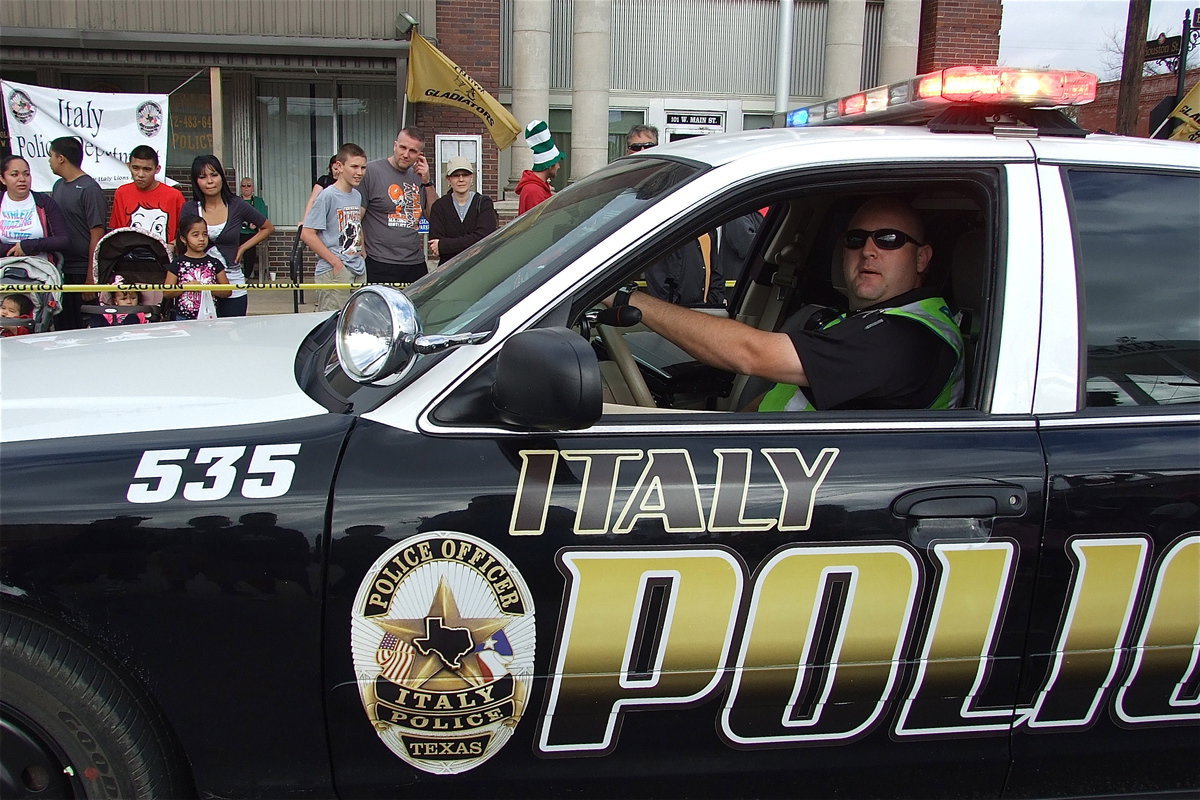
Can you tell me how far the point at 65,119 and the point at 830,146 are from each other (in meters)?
10.4

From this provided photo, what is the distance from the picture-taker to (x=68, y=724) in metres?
1.85

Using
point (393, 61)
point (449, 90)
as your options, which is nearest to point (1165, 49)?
point (449, 90)

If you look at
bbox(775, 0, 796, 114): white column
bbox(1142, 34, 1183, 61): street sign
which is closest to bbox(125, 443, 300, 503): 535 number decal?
bbox(775, 0, 796, 114): white column

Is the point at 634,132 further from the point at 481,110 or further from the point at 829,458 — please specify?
the point at 829,458

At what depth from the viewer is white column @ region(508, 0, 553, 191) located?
13281 millimetres

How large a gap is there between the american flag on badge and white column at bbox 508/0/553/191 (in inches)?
473

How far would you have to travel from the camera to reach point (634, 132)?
7699 millimetres

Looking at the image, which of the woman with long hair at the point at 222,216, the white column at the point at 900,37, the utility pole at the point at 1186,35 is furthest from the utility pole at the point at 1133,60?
the woman with long hair at the point at 222,216

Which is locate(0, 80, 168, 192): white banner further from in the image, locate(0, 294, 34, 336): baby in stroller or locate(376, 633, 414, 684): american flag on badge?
locate(376, 633, 414, 684): american flag on badge

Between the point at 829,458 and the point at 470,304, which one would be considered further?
the point at 470,304

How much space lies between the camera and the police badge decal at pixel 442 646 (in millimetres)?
1904

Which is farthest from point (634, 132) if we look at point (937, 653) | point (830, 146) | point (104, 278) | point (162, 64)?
point (162, 64)

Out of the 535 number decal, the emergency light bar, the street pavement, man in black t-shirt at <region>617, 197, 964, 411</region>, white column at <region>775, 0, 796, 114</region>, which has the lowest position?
the street pavement

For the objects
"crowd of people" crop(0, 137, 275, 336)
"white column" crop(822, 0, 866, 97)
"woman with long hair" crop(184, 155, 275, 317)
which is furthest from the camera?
"white column" crop(822, 0, 866, 97)
